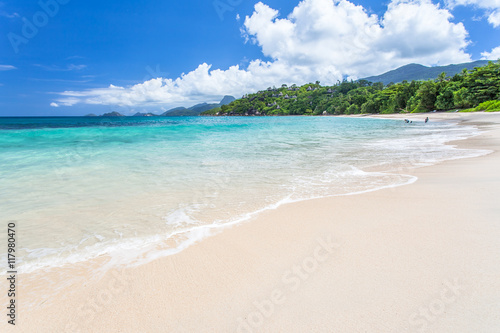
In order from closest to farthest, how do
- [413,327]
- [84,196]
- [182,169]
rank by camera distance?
[413,327], [84,196], [182,169]

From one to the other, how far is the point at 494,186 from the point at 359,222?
13.2 feet

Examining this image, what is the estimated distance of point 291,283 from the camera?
2.66 meters

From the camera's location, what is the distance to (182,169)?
9.39 m

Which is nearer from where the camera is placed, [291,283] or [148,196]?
[291,283]

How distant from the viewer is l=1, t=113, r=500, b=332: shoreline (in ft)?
7.19

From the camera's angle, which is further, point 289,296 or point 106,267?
point 106,267

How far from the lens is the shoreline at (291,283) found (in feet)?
7.19

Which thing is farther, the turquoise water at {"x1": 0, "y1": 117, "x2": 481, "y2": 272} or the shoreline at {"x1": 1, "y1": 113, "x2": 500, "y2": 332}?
the turquoise water at {"x1": 0, "y1": 117, "x2": 481, "y2": 272}

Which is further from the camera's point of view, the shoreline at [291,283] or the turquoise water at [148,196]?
the turquoise water at [148,196]

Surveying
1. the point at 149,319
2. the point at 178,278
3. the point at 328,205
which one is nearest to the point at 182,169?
the point at 328,205

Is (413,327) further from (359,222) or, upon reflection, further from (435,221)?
(435,221)

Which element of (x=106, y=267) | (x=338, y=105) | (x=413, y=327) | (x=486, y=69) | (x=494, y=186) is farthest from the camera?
(x=338, y=105)

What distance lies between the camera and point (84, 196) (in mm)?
6141

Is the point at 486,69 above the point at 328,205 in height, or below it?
above
